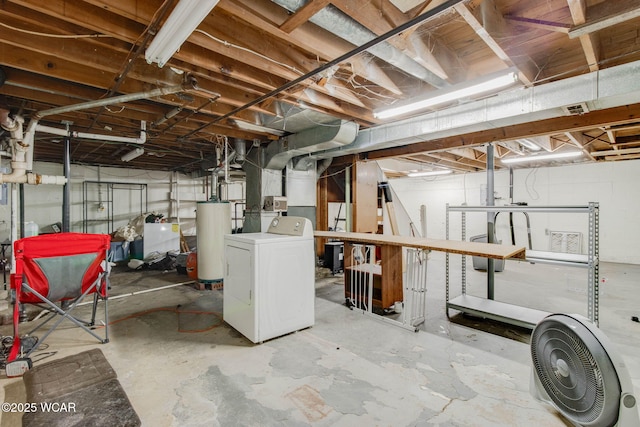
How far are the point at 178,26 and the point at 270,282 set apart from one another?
2147 mm

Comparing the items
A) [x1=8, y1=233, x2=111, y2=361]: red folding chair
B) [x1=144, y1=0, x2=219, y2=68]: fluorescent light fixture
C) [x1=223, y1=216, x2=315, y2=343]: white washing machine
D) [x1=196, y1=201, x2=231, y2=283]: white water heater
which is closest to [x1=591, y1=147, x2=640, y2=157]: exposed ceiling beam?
[x1=223, y1=216, x2=315, y2=343]: white washing machine

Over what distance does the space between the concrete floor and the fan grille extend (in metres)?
0.20

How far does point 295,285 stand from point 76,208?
292 inches

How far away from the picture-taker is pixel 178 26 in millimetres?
1655

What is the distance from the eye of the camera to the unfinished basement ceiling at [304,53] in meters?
1.83

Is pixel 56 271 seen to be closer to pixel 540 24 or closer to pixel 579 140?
pixel 540 24

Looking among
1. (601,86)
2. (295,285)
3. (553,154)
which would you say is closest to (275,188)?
(295,285)

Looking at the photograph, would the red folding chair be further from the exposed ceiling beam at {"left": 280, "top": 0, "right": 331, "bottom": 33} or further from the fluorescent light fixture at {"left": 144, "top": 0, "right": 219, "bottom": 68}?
the exposed ceiling beam at {"left": 280, "top": 0, "right": 331, "bottom": 33}

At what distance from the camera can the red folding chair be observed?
7.92 feet

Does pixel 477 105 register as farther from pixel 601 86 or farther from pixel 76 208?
pixel 76 208

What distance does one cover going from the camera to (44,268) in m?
2.55

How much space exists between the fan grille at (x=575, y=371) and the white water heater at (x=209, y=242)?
414 centimetres

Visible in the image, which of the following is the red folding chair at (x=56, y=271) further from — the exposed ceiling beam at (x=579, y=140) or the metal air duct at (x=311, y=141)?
the exposed ceiling beam at (x=579, y=140)

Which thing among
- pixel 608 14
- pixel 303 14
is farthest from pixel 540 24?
pixel 303 14
